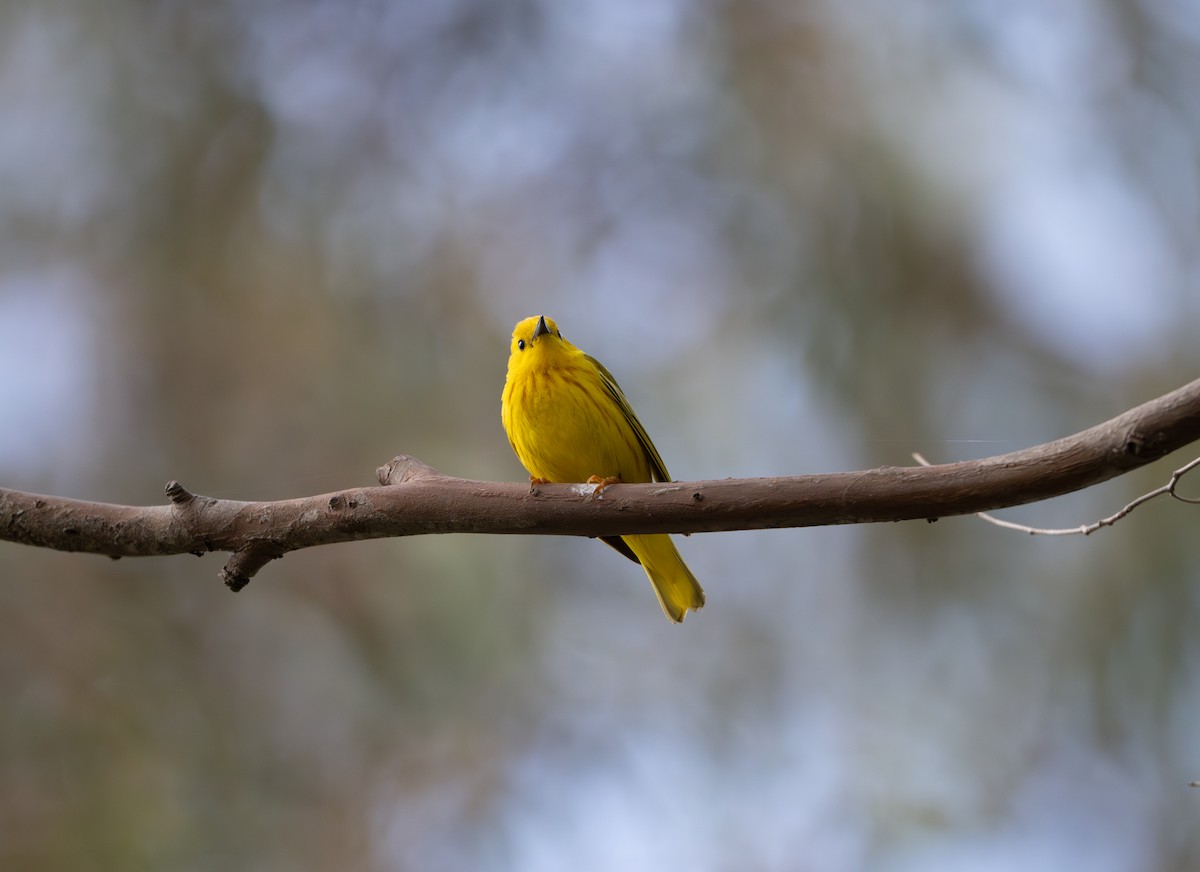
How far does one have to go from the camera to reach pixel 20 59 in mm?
4895

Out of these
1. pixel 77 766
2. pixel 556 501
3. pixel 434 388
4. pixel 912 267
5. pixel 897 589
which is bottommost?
pixel 77 766

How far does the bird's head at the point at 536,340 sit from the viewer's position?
2.99m

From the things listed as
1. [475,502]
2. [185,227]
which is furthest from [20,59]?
[475,502]

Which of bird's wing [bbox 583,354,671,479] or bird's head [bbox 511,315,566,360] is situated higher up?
bird's head [bbox 511,315,566,360]

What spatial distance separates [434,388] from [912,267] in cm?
221

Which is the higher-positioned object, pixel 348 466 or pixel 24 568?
pixel 348 466

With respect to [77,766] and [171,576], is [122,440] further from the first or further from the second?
[77,766]

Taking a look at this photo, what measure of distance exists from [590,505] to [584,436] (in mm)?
730

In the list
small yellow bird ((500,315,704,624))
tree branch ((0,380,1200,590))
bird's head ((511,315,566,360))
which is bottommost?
tree branch ((0,380,1200,590))

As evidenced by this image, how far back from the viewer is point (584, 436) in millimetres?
2791

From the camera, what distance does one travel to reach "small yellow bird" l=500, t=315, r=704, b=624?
9.18 ft

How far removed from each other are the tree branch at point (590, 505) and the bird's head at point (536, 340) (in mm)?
723

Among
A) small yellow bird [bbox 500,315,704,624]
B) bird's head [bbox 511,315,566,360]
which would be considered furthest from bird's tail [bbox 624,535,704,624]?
bird's head [bbox 511,315,566,360]

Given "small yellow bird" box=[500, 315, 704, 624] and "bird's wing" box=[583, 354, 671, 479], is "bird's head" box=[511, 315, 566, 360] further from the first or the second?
"bird's wing" box=[583, 354, 671, 479]
